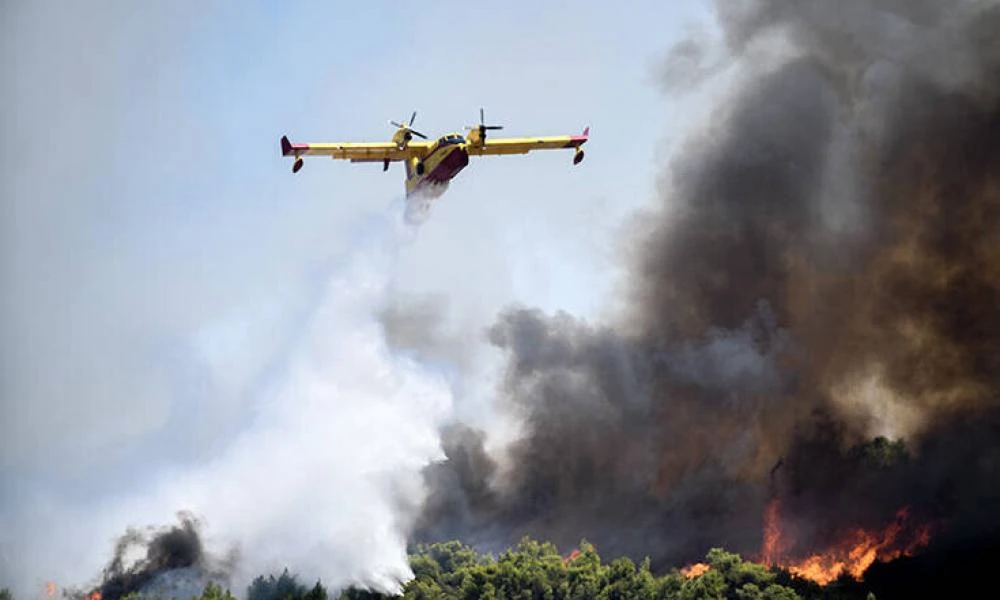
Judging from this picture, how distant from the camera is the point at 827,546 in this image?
→ 3910 inches

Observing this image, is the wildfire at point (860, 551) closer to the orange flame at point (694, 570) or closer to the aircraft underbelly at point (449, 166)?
the orange flame at point (694, 570)

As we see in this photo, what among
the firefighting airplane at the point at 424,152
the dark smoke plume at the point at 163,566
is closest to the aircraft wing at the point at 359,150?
the firefighting airplane at the point at 424,152

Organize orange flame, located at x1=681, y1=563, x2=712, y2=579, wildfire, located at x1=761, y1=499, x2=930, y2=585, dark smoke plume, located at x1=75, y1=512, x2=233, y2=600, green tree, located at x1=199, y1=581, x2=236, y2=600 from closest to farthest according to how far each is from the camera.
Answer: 1. green tree, located at x1=199, y1=581, x2=236, y2=600
2. dark smoke plume, located at x1=75, y1=512, x2=233, y2=600
3. wildfire, located at x1=761, y1=499, x2=930, y2=585
4. orange flame, located at x1=681, y1=563, x2=712, y2=579

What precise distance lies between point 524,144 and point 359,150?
12.0 meters

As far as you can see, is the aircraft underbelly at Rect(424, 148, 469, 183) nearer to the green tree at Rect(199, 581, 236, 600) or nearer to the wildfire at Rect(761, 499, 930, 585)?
the green tree at Rect(199, 581, 236, 600)

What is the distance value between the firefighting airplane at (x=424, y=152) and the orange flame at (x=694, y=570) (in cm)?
3065

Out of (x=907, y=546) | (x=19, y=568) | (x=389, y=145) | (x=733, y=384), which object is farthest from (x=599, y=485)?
(x=19, y=568)

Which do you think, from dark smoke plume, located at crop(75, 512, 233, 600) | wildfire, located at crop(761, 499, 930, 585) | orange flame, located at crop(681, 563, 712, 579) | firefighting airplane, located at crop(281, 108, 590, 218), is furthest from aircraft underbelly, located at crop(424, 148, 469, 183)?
wildfire, located at crop(761, 499, 930, 585)

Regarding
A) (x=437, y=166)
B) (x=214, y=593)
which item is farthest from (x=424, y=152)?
(x=214, y=593)

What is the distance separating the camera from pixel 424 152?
102 metres

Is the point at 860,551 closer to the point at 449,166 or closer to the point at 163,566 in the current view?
the point at 449,166

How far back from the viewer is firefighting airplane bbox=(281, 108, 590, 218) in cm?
9806

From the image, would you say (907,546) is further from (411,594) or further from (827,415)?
(411,594)

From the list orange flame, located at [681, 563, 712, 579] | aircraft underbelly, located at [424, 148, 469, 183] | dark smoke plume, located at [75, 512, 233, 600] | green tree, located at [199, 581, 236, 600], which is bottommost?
green tree, located at [199, 581, 236, 600]
